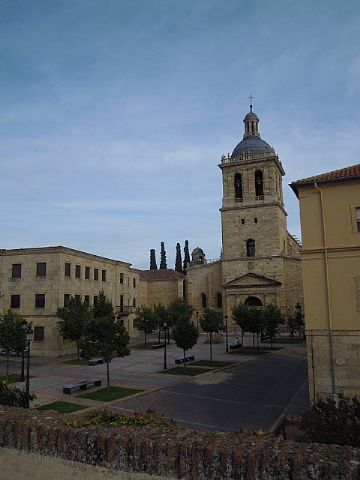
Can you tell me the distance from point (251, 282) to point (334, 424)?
5259 centimetres

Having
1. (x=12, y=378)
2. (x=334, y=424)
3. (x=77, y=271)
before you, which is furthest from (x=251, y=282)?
(x=334, y=424)

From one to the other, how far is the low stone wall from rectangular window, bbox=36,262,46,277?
108 ft

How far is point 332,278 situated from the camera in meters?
15.8

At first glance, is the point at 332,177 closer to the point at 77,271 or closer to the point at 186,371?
the point at 186,371

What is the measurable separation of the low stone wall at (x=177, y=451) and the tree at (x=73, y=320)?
2802cm

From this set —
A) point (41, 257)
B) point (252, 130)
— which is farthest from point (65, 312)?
point (252, 130)

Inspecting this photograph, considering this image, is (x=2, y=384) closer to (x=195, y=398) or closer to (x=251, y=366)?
(x=195, y=398)

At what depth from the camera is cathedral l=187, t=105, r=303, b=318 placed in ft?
197

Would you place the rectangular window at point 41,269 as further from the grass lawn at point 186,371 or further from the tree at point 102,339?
the tree at point 102,339

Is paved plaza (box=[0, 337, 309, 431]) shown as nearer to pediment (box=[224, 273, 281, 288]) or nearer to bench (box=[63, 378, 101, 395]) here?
bench (box=[63, 378, 101, 395])

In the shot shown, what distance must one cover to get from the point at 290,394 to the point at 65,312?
71.0 ft

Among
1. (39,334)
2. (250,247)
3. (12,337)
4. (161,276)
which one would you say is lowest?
(39,334)

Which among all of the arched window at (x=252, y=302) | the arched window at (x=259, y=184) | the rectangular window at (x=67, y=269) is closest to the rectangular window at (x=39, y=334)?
the rectangular window at (x=67, y=269)

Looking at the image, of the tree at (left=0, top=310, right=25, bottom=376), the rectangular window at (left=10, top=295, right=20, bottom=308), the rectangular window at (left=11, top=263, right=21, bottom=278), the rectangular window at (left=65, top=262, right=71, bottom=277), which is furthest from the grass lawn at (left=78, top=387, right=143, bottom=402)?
the rectangular window at (left=11, top=263, right=21, bottom=278)
